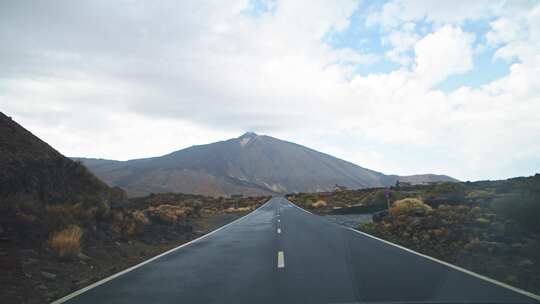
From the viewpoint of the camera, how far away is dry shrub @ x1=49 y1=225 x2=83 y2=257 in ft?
36.4

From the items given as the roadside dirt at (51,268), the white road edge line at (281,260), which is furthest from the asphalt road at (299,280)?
the roadside dirt at (51,268)

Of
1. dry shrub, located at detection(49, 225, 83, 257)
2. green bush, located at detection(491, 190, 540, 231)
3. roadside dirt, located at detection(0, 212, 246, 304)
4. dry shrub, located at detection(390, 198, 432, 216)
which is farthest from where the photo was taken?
dry shrub, located at detection(390, 198, 432, 216)

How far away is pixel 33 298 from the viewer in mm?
7508

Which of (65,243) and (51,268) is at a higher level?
(65,243)

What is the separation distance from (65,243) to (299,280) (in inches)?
274

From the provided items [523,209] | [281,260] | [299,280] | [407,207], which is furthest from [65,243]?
[407,207]

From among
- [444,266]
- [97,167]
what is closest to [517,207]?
[444,266]

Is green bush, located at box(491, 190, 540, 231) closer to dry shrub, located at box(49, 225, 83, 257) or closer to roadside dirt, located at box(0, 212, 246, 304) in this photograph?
roadside dirt, located at box(0, 212, 246, 304)

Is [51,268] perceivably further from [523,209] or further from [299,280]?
[523,209]

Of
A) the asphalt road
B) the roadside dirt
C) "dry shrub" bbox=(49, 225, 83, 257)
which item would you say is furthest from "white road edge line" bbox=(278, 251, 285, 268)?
"dry shrub" bbox=(49, 225, 83, 257)

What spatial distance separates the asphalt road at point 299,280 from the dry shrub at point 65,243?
2.28m

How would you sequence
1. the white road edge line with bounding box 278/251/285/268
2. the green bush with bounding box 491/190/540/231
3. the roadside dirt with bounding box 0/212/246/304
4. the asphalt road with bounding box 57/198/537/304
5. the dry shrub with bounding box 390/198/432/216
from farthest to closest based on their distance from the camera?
1. the dry shrub with bounding box 390/198/432/216
2. the green bush with bounding box 491/190/540/231
3. the white road edge line with bounding box 278/251/285/268
4. the roadside dirt with bounding box 0/212/246/304
5. the asphalt road with bounding box 57/198/537/304

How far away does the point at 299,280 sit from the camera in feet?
26.0

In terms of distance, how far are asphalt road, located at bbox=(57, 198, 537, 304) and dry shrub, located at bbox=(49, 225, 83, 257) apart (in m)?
2.28
